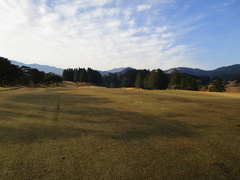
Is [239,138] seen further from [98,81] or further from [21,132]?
[98,81]

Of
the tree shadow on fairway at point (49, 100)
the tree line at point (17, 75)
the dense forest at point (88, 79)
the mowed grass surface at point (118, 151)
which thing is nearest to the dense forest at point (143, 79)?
the dense forest at point (88, 79)

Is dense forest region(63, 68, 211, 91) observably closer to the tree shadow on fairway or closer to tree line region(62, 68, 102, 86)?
tree line region(62, 68, 102, 86)

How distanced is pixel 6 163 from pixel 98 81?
13014 centimetres

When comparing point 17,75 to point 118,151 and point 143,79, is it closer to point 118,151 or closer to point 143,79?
point 118,151

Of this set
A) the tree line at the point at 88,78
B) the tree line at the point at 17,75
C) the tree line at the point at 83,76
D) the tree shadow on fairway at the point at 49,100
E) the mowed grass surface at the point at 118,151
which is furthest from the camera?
the tree line at the point at 83,76

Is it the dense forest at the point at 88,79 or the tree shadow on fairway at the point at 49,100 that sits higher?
the dense forest at the point at 88,79

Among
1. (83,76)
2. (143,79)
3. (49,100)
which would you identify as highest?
(83,76)

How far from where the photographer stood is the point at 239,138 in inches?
215

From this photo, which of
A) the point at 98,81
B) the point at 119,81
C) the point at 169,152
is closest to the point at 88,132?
the point at 169,152

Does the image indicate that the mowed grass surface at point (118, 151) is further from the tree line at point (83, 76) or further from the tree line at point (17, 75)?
the tree line at point (83, 76)

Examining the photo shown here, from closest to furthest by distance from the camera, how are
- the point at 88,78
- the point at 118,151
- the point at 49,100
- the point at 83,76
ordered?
1. the point at 118,151
2. the point at 49,100
3. the point at 83,76
4. the point at 88,78

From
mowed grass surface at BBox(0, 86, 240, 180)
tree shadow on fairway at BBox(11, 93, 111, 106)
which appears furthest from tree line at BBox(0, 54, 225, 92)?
mowed grass surface at BBox(0, 86, 240, 180)

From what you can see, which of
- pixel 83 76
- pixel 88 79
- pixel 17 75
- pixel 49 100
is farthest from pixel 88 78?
pixel 49 100

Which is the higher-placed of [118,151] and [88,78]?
[88,78]
